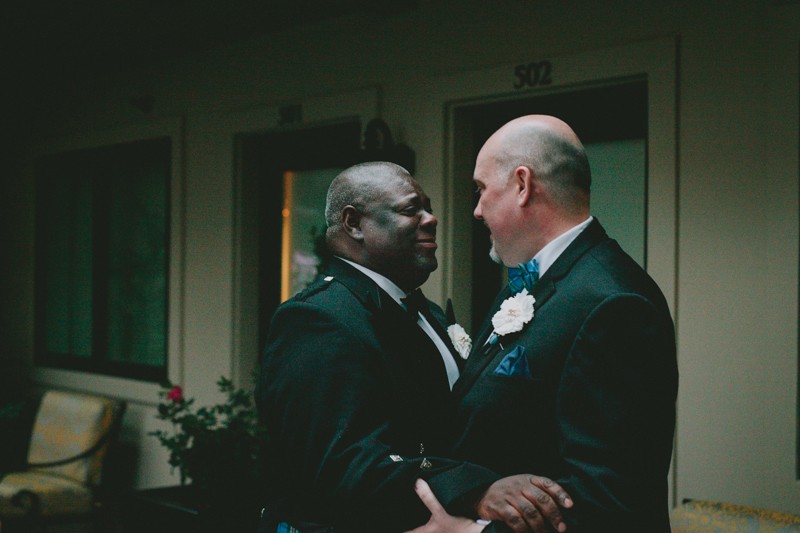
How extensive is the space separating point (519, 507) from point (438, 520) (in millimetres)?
210

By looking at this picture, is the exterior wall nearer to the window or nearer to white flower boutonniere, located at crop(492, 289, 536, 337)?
the window

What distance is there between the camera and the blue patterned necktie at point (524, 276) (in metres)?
1.87

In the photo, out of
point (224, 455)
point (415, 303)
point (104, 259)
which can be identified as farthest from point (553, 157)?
point (104, 259)

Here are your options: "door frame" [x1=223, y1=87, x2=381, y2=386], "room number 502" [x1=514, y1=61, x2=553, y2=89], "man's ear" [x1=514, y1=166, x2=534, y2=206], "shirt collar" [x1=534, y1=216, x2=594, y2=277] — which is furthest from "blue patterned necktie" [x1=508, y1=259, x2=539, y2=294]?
"door frame" [x1=223, y1=87, x2=381, y2=386]

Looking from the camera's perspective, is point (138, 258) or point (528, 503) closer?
point (528, 503)

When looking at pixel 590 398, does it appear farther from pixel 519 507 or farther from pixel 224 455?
pixel 224 455

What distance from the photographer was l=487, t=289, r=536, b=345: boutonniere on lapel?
181cm

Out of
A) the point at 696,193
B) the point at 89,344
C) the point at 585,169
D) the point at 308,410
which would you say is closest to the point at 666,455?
the point at 585,169

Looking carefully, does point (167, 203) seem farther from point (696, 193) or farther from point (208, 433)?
point (696, 193)

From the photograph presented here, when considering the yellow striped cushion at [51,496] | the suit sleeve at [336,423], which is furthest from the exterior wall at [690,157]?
the suit sleeve at [336,423]

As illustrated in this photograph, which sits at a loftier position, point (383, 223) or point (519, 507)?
point (383, 223)

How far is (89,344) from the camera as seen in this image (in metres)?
6.67

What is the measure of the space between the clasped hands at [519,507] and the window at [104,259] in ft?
14.5

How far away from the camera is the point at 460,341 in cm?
233
